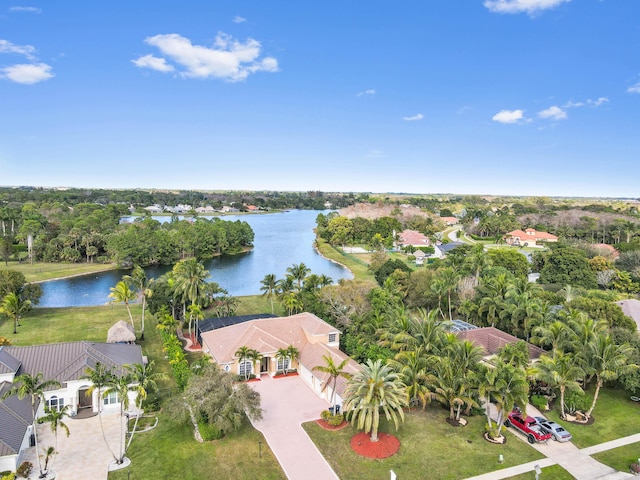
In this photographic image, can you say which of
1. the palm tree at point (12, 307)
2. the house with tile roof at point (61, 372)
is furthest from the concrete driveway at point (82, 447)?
the palm tree at point (12, 307)

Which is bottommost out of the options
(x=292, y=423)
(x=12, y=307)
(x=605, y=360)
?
(x=292, y=423)

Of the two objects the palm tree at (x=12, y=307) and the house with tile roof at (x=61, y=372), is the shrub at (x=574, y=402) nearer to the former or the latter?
the house with tile roof at (x=61, y=372)

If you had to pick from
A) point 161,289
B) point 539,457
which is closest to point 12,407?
point 161,289

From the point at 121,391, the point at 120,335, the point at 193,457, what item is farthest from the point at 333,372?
the point at 120,335

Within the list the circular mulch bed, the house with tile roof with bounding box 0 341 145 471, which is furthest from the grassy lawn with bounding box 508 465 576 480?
the house with tile roof with bounding box 0 341 145 471

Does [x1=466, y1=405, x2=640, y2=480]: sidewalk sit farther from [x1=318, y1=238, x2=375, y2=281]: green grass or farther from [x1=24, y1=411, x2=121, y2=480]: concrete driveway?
[x1=318, y1=238, x2=375, y2=281]: green grass

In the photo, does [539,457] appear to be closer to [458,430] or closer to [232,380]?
[458,430]

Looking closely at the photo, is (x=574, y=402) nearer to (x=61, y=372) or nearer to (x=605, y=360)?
(x=605, y=360)
